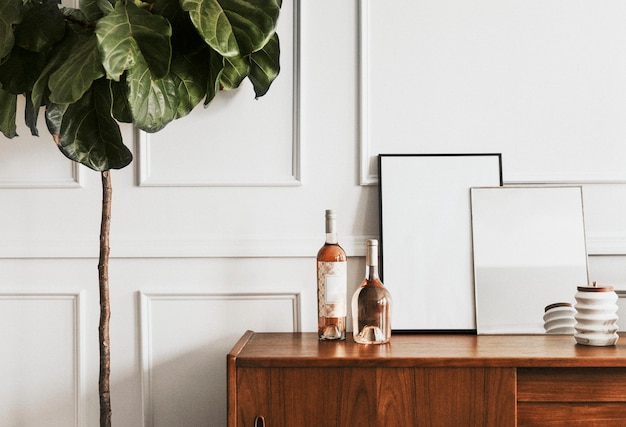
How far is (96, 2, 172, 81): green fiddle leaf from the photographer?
1295 mm

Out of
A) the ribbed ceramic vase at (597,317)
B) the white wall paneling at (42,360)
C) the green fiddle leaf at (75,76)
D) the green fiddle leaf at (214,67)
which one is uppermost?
the green fiddle leaf at (214,67)

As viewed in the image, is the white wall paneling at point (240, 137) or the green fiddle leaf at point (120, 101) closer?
the green fiddle leaf at point (120, 101)

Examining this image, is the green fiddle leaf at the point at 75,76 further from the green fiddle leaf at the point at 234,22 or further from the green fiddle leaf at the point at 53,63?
the green fiddle leaf at the point at 234,22

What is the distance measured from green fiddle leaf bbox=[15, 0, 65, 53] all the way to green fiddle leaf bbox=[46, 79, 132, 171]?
0.15m

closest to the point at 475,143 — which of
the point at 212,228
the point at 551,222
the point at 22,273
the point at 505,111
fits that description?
the point at 505,111

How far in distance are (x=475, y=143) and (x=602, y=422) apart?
0.87 meters

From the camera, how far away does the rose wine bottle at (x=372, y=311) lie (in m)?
1.64

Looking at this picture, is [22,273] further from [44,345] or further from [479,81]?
[479,81]

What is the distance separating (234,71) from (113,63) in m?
0.39

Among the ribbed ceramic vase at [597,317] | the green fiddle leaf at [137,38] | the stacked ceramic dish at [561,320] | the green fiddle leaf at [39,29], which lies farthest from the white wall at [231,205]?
the green fiddle leaf at [137,38]

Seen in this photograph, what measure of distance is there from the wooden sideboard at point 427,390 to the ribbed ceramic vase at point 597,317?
94 millimetres

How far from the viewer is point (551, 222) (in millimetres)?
1835

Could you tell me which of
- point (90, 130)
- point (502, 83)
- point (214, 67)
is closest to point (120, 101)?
point (90, 130)

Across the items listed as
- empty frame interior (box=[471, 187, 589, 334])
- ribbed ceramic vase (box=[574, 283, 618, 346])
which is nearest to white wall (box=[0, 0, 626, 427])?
empty frame interior (box=[471, 187, 589, 334])
